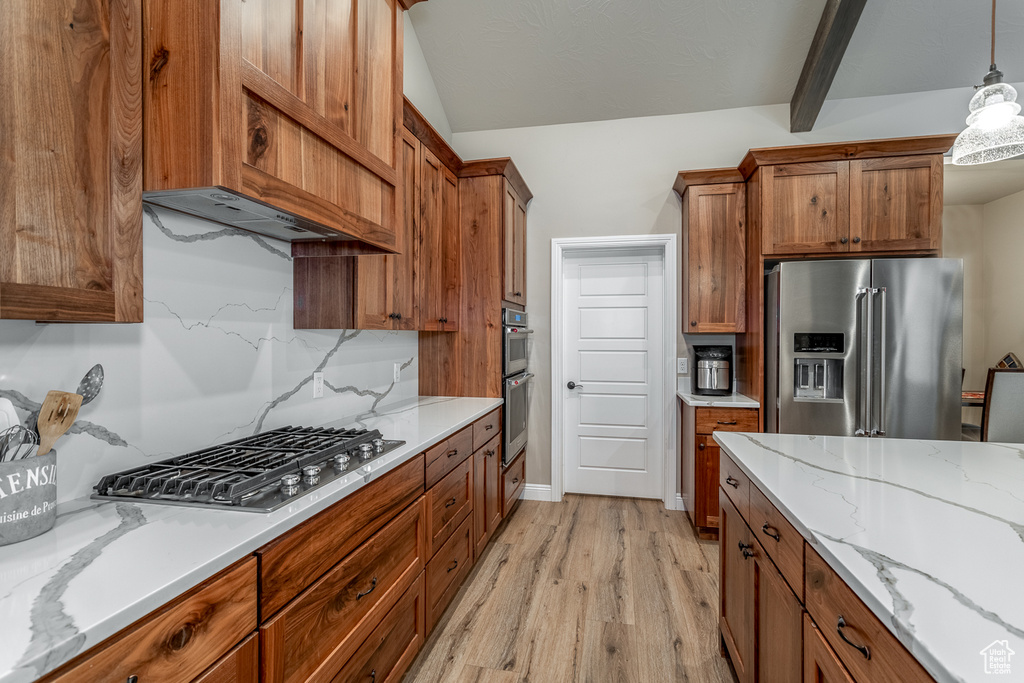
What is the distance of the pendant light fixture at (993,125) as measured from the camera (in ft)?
6.14

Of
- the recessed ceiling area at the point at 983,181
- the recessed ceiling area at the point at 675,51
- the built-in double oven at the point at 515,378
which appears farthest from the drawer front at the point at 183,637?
the recessed ceiling area at the point at 983,181

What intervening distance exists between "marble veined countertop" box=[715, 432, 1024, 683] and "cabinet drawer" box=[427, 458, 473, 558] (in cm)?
118

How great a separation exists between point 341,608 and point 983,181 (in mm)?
5142

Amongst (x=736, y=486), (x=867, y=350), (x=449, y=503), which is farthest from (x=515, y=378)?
(x=867, y=350)

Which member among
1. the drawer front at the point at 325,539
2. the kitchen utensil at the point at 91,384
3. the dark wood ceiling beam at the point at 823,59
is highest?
the dark wood ceiling beam at the point at 823,59

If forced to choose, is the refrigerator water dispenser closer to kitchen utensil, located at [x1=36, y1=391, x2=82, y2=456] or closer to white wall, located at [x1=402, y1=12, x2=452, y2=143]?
white wall, located at [x1=402, y1=12, x2=452, y2=143]

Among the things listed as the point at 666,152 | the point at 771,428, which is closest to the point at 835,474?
the point at 771,428

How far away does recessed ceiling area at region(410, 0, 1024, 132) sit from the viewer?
117 inches

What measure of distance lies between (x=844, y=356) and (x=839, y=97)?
1970 mm

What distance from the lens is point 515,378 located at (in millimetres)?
3420

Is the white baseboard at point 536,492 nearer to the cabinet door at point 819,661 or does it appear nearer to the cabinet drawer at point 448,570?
the cabinet drawer at point 448,570

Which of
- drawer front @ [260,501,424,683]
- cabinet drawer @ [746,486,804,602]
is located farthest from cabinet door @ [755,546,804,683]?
drawer front @ [260,501,424,683]

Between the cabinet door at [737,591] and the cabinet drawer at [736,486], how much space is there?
0.04m

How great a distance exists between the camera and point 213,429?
5.27 ft
